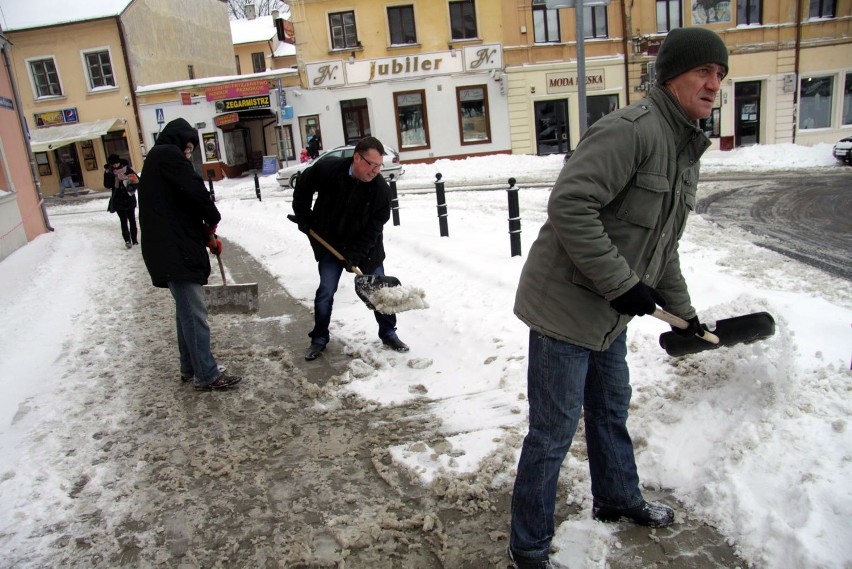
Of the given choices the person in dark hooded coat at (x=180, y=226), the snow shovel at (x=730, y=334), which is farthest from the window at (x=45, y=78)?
the snow shovel at (x=730, y=334)

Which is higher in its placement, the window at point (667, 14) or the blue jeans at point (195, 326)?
the window at point (667, 14)

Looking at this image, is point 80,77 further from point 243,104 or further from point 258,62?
point 258,62

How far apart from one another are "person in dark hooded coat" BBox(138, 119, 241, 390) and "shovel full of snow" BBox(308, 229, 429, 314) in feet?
3.35

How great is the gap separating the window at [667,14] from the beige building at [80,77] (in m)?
23.4

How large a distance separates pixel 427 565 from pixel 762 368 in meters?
2.12

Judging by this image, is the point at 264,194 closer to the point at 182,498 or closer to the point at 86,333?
the point at 86,333

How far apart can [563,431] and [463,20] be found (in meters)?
26.4

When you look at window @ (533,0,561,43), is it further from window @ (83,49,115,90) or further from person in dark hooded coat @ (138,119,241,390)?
person in dark hooded coat @ (138,119,241,390)

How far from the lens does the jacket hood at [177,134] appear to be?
4496 mm

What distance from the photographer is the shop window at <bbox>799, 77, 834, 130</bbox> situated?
85.6ft

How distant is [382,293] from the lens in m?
5.17

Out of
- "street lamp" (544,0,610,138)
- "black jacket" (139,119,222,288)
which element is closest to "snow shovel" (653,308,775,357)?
"black jacket" (139,119,222,288)

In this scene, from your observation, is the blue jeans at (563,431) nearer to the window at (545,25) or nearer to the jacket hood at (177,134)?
the jacket hood at (177,134)

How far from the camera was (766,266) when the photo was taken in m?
6.96
